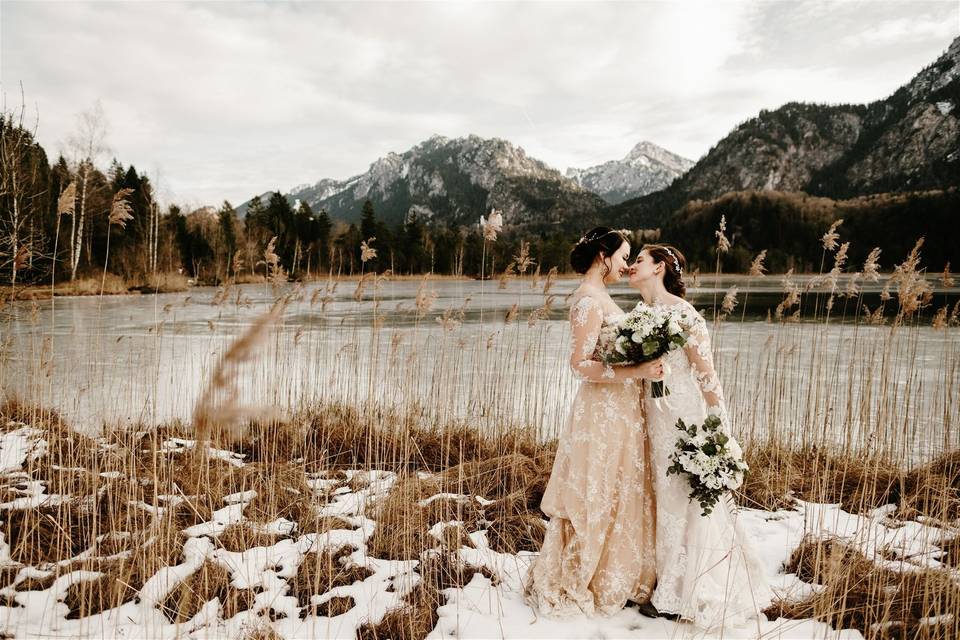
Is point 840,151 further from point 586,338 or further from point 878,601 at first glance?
point 586,338


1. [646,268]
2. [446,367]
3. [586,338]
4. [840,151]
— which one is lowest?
[446,367]

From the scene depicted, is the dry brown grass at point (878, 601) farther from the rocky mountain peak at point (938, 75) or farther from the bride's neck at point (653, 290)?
the rocky mountain peak at point (938, 75)

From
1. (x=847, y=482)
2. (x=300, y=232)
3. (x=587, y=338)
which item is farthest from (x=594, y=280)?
(x=300, y=232)

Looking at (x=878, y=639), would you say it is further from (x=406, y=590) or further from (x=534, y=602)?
(x=406, y=590)

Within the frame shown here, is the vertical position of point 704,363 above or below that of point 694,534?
→ above

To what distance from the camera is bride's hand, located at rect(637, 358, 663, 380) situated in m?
2.76

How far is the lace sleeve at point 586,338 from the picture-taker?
289 cm

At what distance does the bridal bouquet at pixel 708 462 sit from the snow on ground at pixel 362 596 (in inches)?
27.7

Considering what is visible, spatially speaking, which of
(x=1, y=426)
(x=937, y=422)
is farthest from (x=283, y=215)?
(x=937, y=422)

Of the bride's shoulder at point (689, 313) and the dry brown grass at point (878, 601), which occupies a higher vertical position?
the bride's shoulder at point (689, 313)

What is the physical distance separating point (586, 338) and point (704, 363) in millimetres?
688

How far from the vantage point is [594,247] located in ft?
10.1

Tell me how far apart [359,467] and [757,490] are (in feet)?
12.7

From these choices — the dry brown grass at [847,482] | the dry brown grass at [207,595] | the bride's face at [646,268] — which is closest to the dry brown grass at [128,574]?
the dry brown grass at [207,595]
